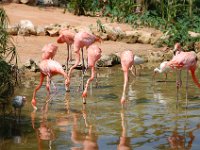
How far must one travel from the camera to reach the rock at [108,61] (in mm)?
12914

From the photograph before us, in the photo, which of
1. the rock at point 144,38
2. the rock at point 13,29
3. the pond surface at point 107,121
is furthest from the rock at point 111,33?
the pond surface at point 107,121

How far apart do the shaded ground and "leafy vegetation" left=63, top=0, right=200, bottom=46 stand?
460 millimetres

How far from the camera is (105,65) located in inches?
510

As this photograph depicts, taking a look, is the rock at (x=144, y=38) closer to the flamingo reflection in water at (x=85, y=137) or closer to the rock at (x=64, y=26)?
the rock at (x=64, y=26)

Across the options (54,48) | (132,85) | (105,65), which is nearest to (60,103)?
(54,48)

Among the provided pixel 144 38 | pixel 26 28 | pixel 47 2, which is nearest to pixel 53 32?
pixel 26 28

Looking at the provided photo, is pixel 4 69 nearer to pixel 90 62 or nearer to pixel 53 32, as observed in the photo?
pixel 90 62

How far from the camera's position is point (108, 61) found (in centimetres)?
1298

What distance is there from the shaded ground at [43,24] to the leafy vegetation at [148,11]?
1.51 feet

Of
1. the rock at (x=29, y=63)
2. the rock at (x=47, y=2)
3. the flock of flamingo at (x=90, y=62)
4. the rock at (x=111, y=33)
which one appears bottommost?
the rock at (x=29, y=63)

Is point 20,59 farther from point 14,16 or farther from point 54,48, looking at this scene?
point 14,16

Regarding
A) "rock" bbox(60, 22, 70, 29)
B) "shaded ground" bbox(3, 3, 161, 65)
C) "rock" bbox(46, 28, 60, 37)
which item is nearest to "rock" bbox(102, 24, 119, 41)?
"shaded ground" bbox(3, 3, 161, 65)

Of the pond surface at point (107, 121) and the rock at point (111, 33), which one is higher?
the rock at point (111, 33)

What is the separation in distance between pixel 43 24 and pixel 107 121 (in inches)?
385
